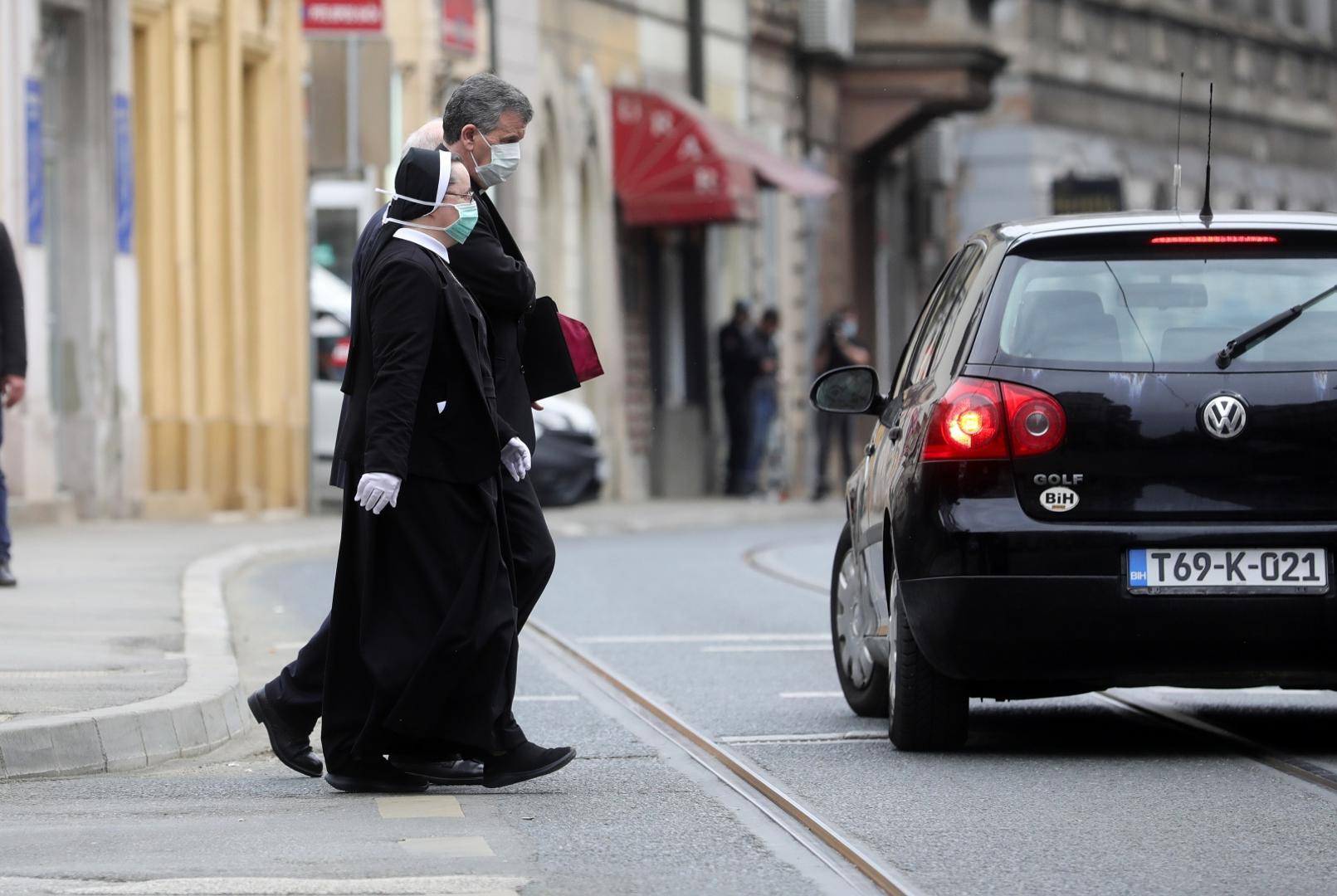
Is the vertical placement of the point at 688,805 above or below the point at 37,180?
below

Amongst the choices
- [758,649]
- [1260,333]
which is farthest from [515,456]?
[758,649]

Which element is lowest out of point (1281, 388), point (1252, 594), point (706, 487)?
point (706, 487)

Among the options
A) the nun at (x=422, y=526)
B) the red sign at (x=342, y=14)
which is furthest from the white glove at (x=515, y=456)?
the red sign at (x=342, y=14)

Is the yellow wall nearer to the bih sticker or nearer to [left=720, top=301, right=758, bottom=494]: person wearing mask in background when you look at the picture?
[left=720, top=301, right=758, bottom=494]: person wearing mask in background

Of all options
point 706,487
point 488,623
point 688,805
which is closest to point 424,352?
point 488,623

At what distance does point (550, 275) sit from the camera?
31.1 metres

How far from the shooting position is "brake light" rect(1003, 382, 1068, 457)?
813 cm

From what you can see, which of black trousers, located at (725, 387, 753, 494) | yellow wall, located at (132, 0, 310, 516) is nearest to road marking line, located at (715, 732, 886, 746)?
yellow wall, located at (132, 0, 310, 516)

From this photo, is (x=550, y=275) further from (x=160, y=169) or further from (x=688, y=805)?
(x=688, y=805)

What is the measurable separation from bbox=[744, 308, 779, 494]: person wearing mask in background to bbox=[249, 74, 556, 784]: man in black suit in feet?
78.0

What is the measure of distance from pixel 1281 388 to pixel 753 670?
381cm

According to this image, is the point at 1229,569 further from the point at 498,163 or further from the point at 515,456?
the point at 498,163

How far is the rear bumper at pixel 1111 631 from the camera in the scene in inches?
318

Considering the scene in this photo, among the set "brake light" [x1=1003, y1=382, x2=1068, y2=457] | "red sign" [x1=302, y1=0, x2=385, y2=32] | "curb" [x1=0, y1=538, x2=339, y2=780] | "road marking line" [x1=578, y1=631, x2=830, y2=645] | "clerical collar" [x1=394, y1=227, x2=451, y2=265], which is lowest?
"road marking line" [x1=578, y1=631, x2=830, y2=645]
